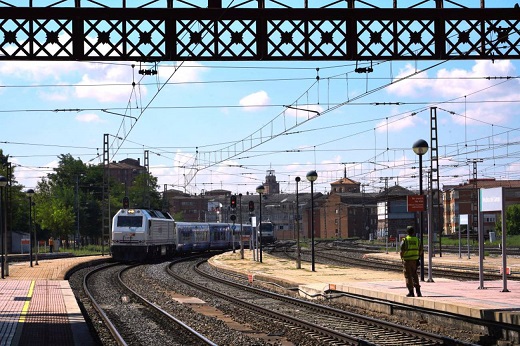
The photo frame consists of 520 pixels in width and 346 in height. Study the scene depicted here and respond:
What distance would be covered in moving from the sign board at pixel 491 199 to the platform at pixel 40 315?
943 cm

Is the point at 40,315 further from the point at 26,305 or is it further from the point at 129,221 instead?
the point at 129,221

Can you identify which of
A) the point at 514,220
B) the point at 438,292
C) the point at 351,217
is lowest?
the point at 438,292

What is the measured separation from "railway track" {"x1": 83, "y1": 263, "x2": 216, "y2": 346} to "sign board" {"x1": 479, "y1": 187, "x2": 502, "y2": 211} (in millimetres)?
7521

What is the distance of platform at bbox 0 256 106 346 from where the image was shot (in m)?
14.3

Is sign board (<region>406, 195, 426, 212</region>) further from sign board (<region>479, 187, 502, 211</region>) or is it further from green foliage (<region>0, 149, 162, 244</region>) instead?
green foliage (<region>0, 149, 162, 244</region>)

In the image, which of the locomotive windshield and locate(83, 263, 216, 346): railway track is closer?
locate(83, 263, 216, 346): railway track

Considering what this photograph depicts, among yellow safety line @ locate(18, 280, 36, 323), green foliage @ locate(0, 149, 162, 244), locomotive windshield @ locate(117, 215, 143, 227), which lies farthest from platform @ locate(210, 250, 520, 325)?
green foliage @ locate(0, 149, 162, 244)

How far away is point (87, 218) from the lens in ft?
338

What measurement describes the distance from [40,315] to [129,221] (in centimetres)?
3153

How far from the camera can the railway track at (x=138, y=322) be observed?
50.9 feet

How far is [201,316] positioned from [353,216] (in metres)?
123

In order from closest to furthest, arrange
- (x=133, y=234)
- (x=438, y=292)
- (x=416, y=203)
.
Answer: (x=438, y=292), (x=416, y=203), (x=133, y=234)

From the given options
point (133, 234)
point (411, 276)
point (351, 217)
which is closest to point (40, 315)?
point (411, 276)

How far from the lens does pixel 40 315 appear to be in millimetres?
18078
